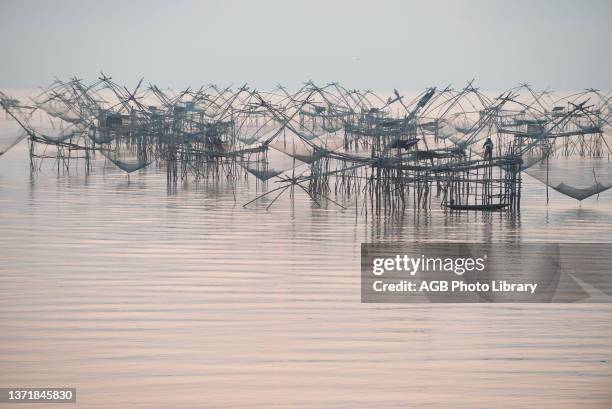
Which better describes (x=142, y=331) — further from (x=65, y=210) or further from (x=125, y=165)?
(x=125, y=165)

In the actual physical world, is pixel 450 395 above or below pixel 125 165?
below

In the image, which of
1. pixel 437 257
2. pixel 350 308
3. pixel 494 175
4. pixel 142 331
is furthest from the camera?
pixel 494 175

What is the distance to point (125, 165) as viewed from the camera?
1241cm

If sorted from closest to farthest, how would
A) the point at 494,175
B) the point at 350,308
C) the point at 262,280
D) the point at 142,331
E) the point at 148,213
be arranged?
1. the point at 142,331
2. the point at 350,308
3. the point at 262,280
4. the point at 148,213
5. the point at 494,175

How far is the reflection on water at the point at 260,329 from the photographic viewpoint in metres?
4.14

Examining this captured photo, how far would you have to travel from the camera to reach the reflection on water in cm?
414

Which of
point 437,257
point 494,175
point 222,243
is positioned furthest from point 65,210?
point 494,175

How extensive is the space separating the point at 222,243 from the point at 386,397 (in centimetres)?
377

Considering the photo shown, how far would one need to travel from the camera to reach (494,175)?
48.6 ft

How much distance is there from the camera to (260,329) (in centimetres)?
501

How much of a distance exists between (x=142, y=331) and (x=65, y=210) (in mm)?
5001

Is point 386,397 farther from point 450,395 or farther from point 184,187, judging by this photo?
point 184,187

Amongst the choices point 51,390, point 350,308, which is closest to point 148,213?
point 350,308

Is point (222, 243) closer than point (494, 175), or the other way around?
point (222, 243)
